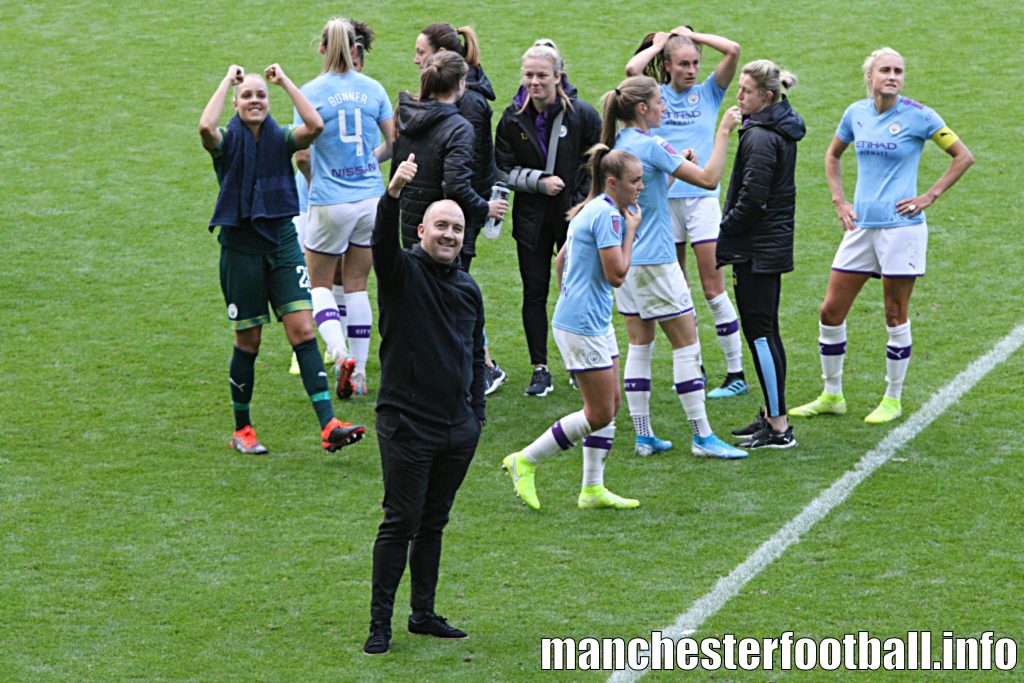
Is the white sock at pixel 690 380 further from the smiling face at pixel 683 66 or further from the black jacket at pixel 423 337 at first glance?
the black jacket at pixel 423 337

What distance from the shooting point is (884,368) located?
424 inches

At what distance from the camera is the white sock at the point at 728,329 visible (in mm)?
10367

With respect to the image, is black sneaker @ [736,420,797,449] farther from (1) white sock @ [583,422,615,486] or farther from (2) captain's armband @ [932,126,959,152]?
(2) captain's armband @ [932,126,959,152]

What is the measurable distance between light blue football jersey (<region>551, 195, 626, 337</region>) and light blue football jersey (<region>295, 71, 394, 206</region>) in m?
2.36

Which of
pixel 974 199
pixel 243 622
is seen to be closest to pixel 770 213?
pixel 243 622

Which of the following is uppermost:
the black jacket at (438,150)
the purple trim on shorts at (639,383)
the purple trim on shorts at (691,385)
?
the black jacket at (438,150)

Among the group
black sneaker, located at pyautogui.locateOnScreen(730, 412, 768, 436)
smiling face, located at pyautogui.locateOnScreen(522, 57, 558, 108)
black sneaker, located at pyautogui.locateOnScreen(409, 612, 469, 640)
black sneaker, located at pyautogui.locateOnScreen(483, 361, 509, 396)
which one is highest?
smiling face, located at pyautogui.locateOnScreen(522, 57, 558, 108)

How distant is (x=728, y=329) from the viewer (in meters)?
10.4

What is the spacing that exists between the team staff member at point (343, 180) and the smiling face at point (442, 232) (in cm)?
336

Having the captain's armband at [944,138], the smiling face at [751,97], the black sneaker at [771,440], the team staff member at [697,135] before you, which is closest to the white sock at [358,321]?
the team staff member at [697,135]

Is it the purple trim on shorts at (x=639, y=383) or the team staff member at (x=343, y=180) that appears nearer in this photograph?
the purple trim on shorts at (x=639, y=383)

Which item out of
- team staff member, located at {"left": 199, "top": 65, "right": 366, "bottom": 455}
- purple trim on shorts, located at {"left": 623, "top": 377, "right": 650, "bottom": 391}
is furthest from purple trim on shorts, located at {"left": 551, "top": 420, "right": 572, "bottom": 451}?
team staff member, located at {"left": 199, "top": 65, "right": 366, "bottom": 455}

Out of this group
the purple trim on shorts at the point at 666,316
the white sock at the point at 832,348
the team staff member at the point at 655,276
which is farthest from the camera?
the white sock at the point at 832,348

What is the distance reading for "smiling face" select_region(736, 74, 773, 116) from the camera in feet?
29.9
